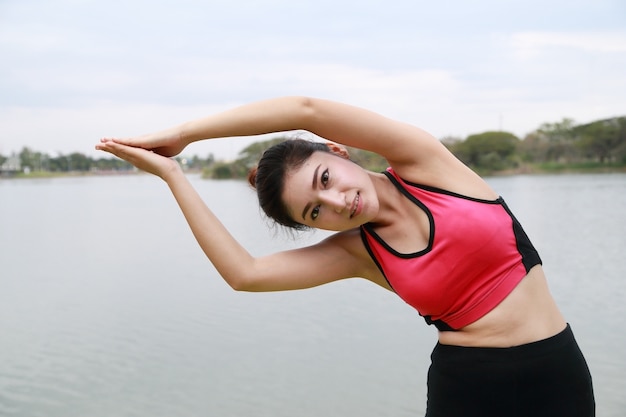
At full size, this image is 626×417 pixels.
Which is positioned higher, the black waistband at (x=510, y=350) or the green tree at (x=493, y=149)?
the green tree at (x=493, y=149)

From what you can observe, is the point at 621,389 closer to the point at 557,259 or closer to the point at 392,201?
the point at 392,201

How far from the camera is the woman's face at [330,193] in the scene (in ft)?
5.77

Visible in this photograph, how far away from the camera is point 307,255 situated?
192 cm

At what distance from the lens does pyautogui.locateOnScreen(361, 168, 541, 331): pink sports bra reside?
1.67 metres

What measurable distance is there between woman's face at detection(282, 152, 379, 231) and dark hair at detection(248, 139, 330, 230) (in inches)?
0.8

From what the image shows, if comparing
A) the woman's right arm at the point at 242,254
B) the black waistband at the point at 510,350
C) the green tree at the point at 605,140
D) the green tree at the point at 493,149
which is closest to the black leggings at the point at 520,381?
the black waistband at the point at 510,350

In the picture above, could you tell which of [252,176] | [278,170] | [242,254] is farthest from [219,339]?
[278,170]

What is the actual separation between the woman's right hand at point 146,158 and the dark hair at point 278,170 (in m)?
0.25

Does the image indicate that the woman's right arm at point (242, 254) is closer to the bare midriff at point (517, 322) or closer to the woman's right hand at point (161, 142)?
the woman's right hand at point (161, 142)

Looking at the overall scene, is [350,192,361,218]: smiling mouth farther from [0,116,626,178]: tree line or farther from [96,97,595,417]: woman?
[0,116,626,178]: tree line

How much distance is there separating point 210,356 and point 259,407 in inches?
46.7

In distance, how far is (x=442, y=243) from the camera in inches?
66.2

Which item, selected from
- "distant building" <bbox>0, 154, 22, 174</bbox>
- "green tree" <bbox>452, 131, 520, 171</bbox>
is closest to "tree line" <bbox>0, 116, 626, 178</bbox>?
"green tree" <bbox>452, 131, 520, 171</bbox>

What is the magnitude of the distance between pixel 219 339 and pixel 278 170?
Answer: 17.9 ft
